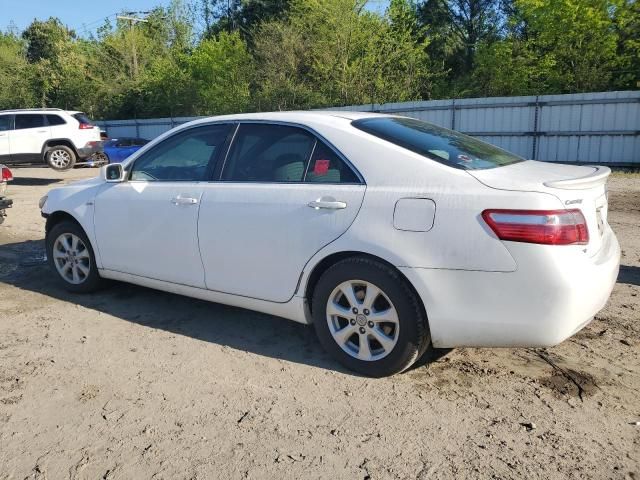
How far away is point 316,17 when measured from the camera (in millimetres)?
26984

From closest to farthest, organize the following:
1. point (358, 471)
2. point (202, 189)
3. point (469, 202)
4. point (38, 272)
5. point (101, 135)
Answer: point (358, 471)
point (469, 202)
point (202, 189)
point (38, 272)
point (101, 135)

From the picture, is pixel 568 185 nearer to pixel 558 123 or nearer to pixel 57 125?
pixel 558 123

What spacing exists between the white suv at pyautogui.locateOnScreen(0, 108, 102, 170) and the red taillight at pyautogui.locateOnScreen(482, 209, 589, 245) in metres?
15.9

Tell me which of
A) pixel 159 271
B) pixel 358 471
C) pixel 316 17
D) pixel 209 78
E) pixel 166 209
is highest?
pixel 316 17

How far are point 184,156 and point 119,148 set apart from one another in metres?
17.4

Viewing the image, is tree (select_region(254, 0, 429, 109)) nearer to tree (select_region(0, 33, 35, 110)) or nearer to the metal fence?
the metal fence

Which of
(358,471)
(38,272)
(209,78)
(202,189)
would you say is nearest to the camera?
(358,471)

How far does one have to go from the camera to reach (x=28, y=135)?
16.4 metres

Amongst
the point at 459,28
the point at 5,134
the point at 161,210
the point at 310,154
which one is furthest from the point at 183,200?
the point at 459,28

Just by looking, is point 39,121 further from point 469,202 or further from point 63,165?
point 469,202

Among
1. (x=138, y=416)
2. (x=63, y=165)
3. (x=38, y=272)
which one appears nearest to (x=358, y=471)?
(x=138, y=416)

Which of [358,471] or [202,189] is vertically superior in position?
[202,189]

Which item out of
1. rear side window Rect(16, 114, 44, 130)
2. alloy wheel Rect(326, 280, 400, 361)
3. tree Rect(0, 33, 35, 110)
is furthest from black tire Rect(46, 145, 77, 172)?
tree Rect(0, 33, 35, 110)

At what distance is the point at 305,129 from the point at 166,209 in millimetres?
1268
